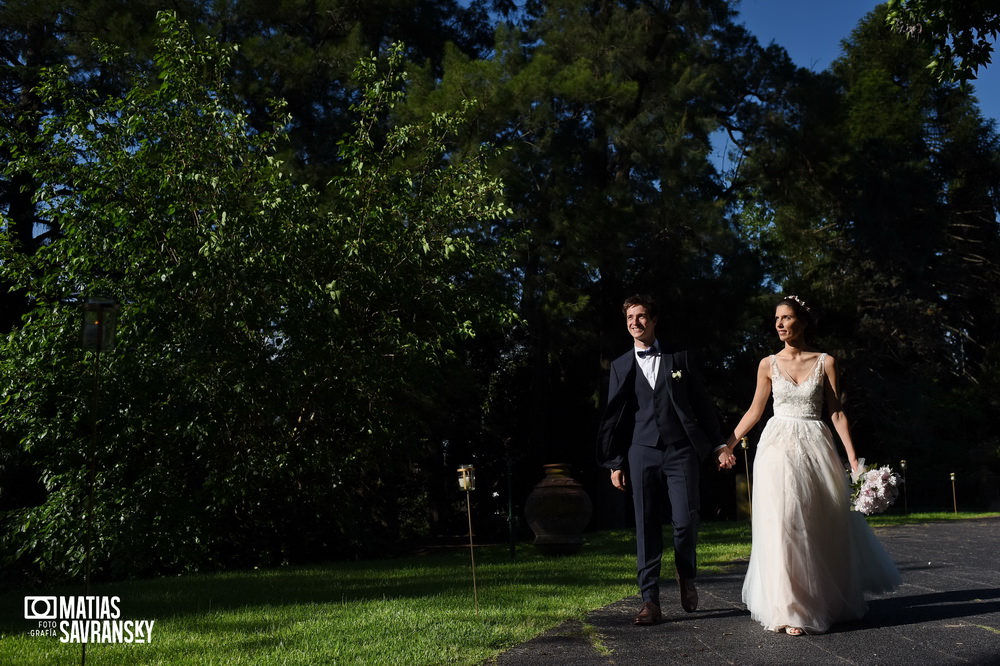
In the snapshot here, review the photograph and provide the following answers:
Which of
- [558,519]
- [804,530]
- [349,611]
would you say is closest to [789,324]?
[804,530]

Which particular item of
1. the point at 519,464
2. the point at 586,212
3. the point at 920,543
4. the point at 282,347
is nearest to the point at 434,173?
the point at 282,347

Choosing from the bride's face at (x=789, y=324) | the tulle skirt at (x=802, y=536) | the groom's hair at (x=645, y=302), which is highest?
the groom's hair at (x=645, y=302)

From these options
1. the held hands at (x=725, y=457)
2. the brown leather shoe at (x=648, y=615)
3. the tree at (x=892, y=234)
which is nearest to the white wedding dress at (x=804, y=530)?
the held hands at (x=725, y=457)

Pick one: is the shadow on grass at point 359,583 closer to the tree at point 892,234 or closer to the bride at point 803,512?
the bride at point 803,512

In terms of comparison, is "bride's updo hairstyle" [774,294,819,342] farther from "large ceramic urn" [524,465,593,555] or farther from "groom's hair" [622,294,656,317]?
"large ceramic urn" [524,465,593,555]

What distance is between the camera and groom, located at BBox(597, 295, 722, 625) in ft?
18.6

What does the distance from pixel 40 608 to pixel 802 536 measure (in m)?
6.51

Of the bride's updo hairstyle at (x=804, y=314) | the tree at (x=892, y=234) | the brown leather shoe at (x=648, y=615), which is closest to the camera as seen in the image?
the brown leather shoe at (x=648, y=615)

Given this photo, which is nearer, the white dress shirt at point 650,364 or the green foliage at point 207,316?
the white dress shirt at point 650,364

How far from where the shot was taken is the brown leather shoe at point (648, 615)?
5.57 m

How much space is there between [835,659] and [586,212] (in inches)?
561

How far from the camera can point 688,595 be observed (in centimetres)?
593

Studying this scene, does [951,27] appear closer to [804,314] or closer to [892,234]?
[804,314]

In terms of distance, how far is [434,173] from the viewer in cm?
1239
